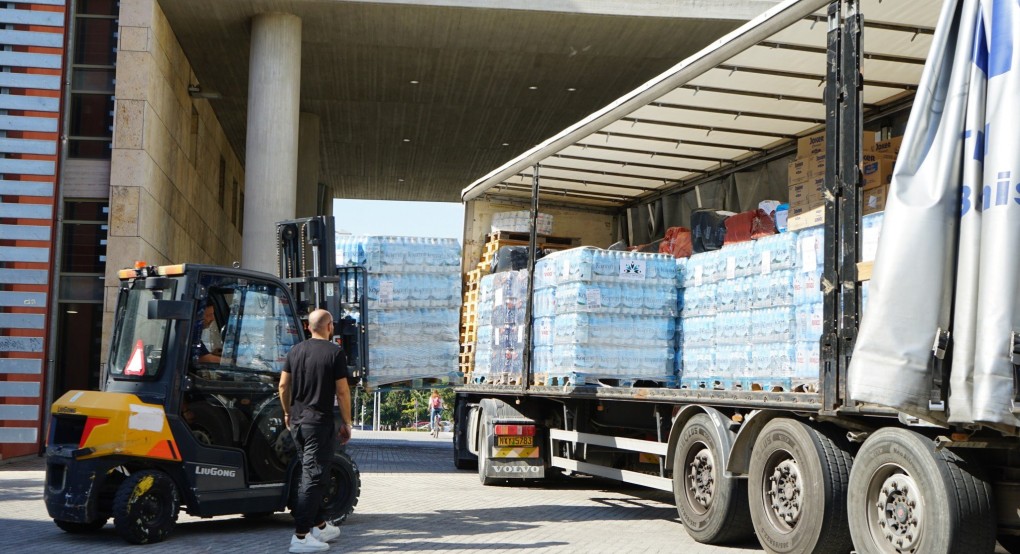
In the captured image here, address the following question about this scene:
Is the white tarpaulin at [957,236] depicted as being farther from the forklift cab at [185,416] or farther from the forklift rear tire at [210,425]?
the forklift rear tire at [210,425]

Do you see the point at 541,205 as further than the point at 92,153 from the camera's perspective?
No

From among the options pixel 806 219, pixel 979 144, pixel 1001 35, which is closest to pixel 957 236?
pixel 979 144

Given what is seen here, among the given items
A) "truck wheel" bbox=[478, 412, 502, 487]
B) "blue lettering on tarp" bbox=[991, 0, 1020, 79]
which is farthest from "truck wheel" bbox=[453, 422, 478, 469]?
"blue lettering on tarp" bbox=[991, 0, 1020, 79]

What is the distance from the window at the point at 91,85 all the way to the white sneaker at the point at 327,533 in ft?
36.8

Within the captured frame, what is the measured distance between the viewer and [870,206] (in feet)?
31.0

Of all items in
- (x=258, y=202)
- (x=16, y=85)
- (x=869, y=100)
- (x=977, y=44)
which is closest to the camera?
(x=977, y=44)

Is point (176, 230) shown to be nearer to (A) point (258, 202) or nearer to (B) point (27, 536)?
(A) point (258, 202)

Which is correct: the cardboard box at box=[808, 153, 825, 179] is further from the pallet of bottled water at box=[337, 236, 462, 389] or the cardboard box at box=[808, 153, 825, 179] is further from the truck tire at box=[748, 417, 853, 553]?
the pallet of bottled water at box=[337, 236, 462, 389]

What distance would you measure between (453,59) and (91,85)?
23.2 ft

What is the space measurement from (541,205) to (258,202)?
6.30 m

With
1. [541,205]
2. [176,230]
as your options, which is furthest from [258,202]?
[541,205]

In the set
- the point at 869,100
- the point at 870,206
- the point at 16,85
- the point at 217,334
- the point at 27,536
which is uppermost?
the point at 16,85

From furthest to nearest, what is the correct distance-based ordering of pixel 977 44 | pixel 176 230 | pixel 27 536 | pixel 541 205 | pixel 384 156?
1. pixel 384 156
2. pixel 176 230
3. pixel 541 205
4. pixel 27 536
5. pixel 977 44

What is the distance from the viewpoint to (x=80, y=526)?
9.16 meters
